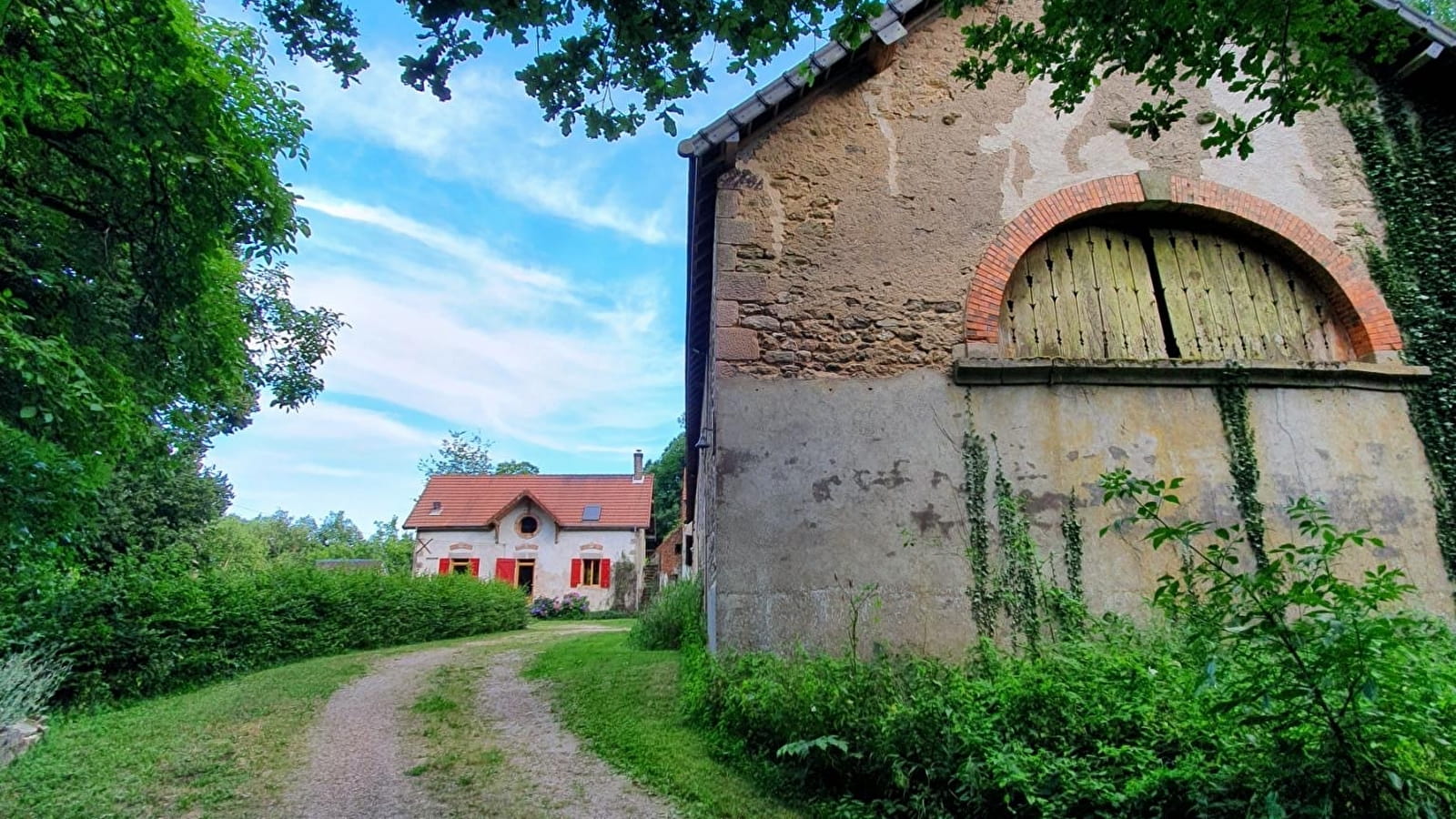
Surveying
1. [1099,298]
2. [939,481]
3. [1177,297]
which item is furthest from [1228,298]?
[939,481]

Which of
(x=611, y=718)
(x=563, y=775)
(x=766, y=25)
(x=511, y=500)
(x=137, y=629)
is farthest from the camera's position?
(x=511, y=500)

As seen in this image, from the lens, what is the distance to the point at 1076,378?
5980 millimetres

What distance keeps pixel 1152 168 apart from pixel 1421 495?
3756 mm

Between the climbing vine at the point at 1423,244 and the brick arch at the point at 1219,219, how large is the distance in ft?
0.81

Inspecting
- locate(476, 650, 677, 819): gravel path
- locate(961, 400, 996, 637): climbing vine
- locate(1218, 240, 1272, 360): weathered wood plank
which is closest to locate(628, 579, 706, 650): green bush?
locate(476, 650, 677, 819): gravel path

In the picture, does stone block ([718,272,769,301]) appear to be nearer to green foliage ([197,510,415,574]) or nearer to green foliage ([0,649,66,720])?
green foliage ([0,649,66,720])

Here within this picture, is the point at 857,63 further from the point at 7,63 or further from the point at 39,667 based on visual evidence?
the point at 39,667

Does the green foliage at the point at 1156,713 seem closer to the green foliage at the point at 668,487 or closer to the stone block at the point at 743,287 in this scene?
the stone block at the point at 743,287

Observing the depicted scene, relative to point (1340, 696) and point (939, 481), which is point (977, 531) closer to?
point (939, 481)

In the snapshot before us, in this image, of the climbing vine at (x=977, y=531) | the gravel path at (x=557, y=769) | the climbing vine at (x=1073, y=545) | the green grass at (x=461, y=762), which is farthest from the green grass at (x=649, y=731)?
the climbing vine at (x=1073, y=545)

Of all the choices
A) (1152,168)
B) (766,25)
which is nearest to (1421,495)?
(1152,168)

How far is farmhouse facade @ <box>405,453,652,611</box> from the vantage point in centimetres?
2750

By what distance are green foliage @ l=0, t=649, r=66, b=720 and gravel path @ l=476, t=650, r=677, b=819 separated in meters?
3.98

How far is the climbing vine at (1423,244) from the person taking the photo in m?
5.98
